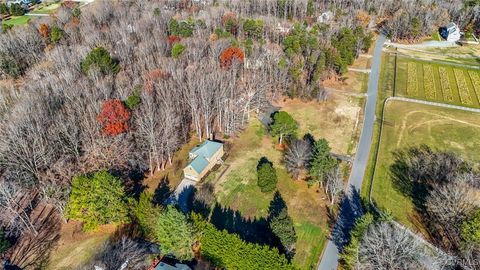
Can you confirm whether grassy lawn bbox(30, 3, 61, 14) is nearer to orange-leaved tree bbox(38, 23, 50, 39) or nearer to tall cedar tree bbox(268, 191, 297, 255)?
Answer: orange-leaved tree bbox(38, 23, 50, 39)

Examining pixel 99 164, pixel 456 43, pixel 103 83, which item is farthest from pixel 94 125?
pixel 456 43

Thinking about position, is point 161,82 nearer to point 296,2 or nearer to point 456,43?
point 296,2

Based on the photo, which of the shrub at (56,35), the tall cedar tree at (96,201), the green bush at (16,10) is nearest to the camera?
the tall cedar tree at (96,201)

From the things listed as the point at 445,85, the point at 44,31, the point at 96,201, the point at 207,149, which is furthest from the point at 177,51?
the point at 445,85

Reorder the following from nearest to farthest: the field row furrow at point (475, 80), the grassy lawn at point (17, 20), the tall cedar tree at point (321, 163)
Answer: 1. the tall cedar tree at point (321, 163)
2. the field row furrow at point (475, 80)
3. the grassy lawn at point (17, 20)

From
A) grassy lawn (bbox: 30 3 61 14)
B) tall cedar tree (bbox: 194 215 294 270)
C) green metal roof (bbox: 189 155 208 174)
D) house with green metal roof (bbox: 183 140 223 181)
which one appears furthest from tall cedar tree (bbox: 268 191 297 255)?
grassy lawn (bbox: 30 3 61 14)

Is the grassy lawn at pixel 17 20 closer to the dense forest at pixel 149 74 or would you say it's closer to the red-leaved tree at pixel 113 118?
the dense forest at pixel 149 74

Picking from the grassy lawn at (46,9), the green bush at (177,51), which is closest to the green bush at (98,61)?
the green bush at (177,51)
